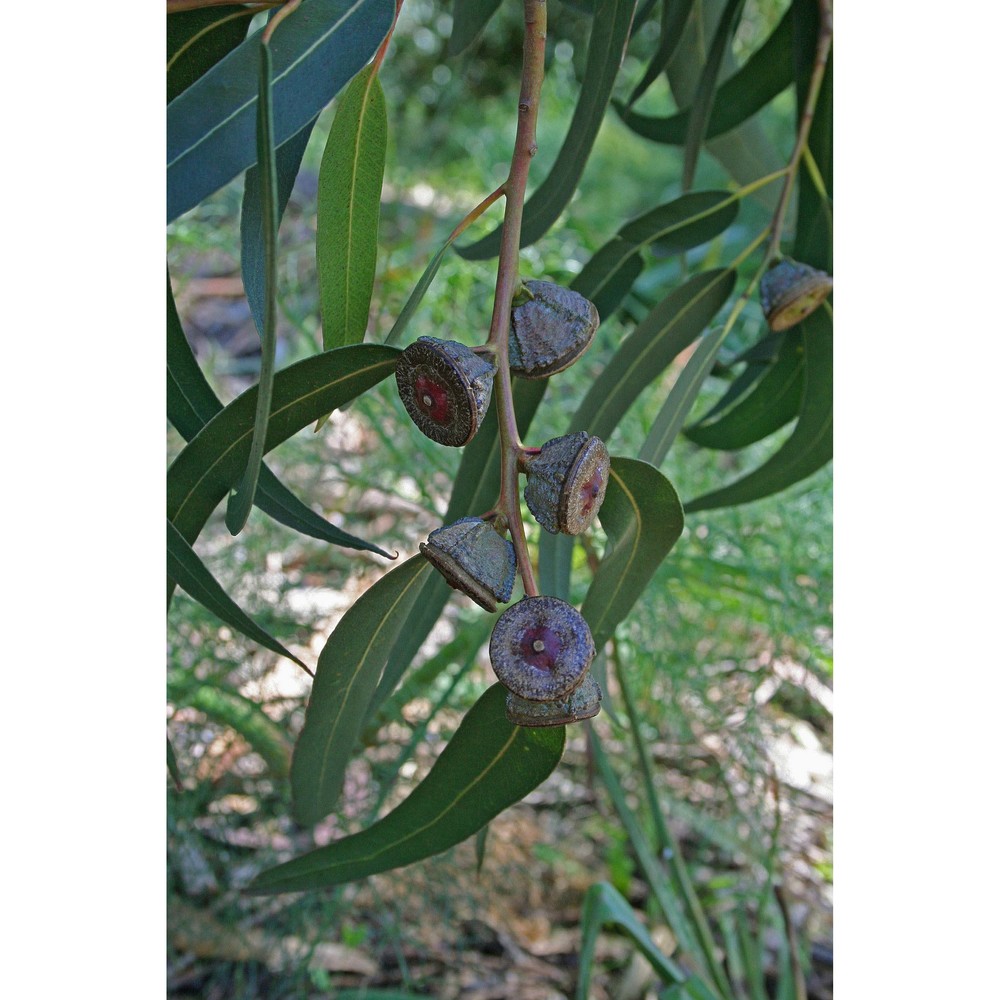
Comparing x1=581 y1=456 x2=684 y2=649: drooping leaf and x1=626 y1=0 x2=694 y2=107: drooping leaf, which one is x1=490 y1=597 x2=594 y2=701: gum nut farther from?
x1=626 y1=0 x2=694 y2=107: drooping leaf

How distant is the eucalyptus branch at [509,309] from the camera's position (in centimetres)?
32

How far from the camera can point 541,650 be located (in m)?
0.30

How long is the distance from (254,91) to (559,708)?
0.70 feet

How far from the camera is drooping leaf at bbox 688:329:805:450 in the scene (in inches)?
28.2

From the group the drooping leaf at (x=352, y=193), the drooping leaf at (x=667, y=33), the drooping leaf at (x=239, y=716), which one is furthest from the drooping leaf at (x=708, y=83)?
the drooping leaf at (x=239, y=716)

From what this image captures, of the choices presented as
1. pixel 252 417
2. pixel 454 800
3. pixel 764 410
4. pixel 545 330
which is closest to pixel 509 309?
pixel 545 330

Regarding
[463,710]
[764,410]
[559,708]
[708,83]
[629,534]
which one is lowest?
[559,708]

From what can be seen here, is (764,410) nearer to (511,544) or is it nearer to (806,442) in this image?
(806,442)

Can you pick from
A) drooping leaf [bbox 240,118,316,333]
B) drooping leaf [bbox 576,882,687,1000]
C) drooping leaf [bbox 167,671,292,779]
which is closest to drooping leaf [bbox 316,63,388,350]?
drooping leaf [bbox 240,118,316,333]

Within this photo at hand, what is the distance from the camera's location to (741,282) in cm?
118

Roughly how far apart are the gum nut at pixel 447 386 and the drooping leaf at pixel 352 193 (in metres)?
0.10

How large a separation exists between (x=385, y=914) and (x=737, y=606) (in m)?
0.47
